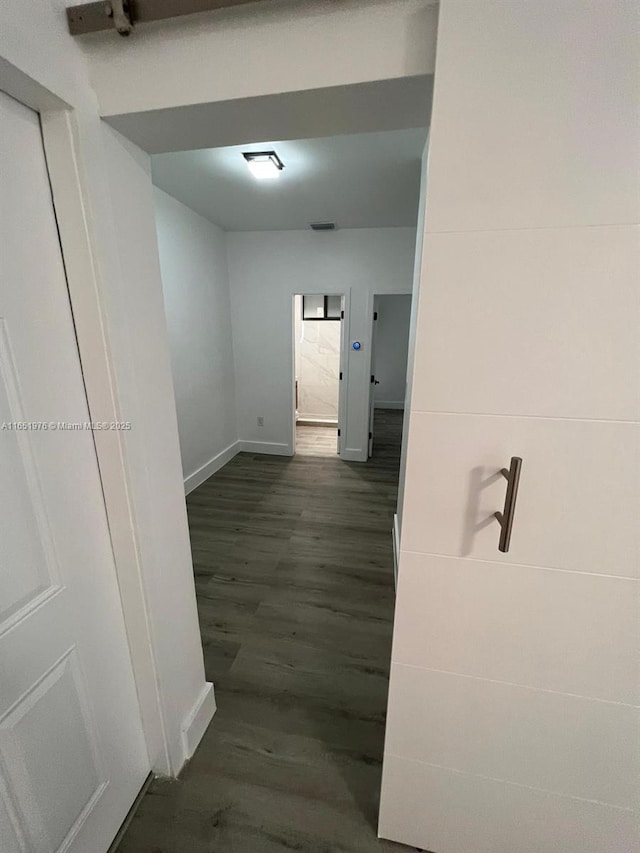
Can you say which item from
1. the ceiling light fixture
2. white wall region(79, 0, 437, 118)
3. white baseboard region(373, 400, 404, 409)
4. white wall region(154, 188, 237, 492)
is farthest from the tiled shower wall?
white wall region(79, 0, 437, 118)

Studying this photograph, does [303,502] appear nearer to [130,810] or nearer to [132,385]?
[130,810]

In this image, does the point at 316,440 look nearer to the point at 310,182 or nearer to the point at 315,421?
the point at 315,421

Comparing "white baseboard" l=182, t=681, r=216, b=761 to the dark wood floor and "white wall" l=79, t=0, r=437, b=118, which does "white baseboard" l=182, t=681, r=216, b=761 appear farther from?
"white wall" l=79, t=0, r=437, b=118

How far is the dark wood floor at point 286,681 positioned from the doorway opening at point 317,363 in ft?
9.53

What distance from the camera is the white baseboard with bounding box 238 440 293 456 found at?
14.7ft

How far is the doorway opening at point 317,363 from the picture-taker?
5789mm

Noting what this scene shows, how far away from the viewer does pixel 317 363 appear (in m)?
5.99

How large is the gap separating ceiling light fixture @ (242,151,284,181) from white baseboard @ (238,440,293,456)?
291 centimetres

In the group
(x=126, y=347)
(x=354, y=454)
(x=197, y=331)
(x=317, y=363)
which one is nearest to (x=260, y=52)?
(x=126, y=347)

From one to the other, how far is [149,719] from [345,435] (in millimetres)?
3394

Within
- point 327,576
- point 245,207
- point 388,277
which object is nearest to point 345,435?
point 388,277

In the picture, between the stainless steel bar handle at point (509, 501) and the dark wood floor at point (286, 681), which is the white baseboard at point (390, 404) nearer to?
the dark wood floor at point (286, 681)

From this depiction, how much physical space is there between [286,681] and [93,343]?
1.69 metres

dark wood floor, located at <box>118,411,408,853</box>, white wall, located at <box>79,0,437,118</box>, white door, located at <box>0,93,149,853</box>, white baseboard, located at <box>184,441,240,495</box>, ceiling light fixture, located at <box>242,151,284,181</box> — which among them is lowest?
dark wood floor, located at <box>118,411,408,853</box>
